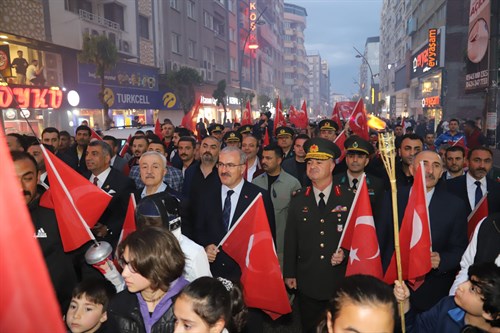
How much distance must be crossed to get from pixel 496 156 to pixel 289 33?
105805 millimetres

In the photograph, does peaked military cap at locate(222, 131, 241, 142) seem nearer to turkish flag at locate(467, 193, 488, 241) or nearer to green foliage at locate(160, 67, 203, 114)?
turkish flag at locate(467, 193, 488, 241)

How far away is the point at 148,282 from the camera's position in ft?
7.66

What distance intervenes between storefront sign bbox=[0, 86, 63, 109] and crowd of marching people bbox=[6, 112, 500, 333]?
10423 mm

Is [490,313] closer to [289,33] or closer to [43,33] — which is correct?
[43,33]

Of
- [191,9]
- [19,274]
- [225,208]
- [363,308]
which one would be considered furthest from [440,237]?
[191,9]

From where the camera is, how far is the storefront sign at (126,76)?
2059 cm

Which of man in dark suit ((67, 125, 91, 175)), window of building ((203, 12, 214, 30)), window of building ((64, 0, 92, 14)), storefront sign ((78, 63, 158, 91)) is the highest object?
window of building ((203, 12, 214, 30))

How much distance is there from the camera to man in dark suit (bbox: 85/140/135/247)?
4.32m

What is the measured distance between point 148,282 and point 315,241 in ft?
6.00

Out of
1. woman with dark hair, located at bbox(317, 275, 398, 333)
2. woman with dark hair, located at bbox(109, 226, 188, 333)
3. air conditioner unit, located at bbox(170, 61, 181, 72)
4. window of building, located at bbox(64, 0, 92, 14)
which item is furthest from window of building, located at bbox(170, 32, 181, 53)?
woman with dark hair, located at bbox(317, 275, 398, 333)

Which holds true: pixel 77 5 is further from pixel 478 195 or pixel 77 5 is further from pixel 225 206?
pixel 478 195

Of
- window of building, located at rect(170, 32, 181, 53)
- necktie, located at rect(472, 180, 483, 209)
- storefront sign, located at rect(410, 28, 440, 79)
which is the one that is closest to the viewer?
necktie, located at rect(472, 180, 483, 209)

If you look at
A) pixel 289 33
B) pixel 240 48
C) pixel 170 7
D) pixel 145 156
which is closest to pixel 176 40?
pixel 170 7

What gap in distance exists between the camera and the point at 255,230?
365 centimetres
